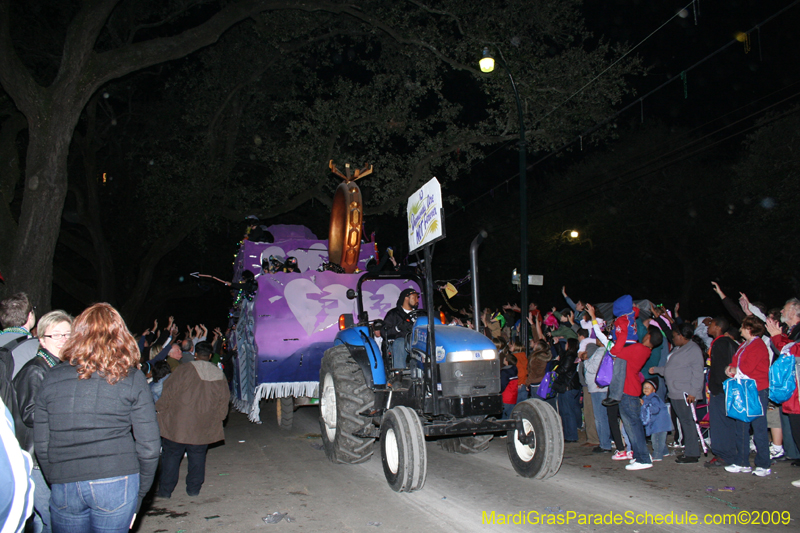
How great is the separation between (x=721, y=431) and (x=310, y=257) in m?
7.29

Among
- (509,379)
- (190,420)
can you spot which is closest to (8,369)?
(190,420)

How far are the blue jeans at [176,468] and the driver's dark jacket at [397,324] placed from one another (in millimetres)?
2417

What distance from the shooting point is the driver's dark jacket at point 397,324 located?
6678mm

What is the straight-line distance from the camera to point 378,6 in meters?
14.2

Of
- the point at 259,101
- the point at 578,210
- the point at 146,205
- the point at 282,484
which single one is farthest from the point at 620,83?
the point at 578,210

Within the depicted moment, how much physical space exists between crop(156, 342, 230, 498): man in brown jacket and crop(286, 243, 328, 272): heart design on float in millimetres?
4832

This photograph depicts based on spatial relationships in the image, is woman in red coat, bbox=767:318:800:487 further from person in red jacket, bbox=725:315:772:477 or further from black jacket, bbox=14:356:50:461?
black jacket, bbox=14:356:50:461

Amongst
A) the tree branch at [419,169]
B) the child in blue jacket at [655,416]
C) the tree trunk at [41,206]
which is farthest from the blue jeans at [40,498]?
the tree branch at [419,169]

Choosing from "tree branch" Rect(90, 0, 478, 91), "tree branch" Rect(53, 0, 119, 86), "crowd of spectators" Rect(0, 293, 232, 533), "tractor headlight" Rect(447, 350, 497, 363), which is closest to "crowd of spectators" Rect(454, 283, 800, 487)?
"tractor headlight" Rect(447, 350, 497, 363)

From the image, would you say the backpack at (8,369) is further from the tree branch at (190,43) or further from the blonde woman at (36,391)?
the tree branch at (190,43)

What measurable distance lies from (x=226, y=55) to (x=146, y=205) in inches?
197

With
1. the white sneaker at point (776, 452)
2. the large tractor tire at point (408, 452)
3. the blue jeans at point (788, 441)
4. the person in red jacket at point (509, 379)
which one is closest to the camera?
the large tractor tire at point (408, 452)

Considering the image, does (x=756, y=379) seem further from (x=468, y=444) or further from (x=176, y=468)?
(x=176, y=468)

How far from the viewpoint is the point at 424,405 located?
5.83 m
